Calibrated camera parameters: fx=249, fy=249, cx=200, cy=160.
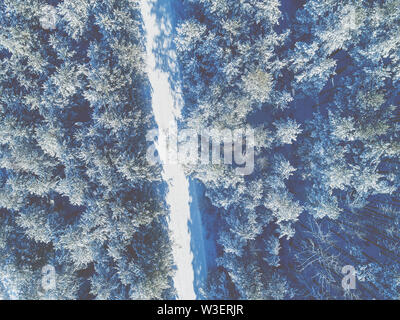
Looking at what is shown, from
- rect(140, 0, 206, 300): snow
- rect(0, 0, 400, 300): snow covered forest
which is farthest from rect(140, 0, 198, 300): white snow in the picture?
rect(0, 0, 400, 300): snow covered forest

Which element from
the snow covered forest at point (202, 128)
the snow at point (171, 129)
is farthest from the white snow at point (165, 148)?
the snow covered forest at point (202, 128)

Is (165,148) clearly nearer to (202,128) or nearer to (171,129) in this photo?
(171,129)

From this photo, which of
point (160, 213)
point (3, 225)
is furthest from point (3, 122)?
point (160, 213)

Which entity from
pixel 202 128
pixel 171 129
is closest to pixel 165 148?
pixel 171 129

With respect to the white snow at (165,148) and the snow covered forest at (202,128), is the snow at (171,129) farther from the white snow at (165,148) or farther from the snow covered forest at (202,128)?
the snow covered forest at (202,128)

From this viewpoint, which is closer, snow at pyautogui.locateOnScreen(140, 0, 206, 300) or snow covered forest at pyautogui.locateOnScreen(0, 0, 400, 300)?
snow covered forest at pyautogui.locateOnScreen(0, 0, 400, 300)

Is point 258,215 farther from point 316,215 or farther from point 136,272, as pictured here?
point 136,272

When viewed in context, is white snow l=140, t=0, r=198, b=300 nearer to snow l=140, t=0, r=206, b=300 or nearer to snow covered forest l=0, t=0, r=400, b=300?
snow l=140, t=0, r=206, b=300
